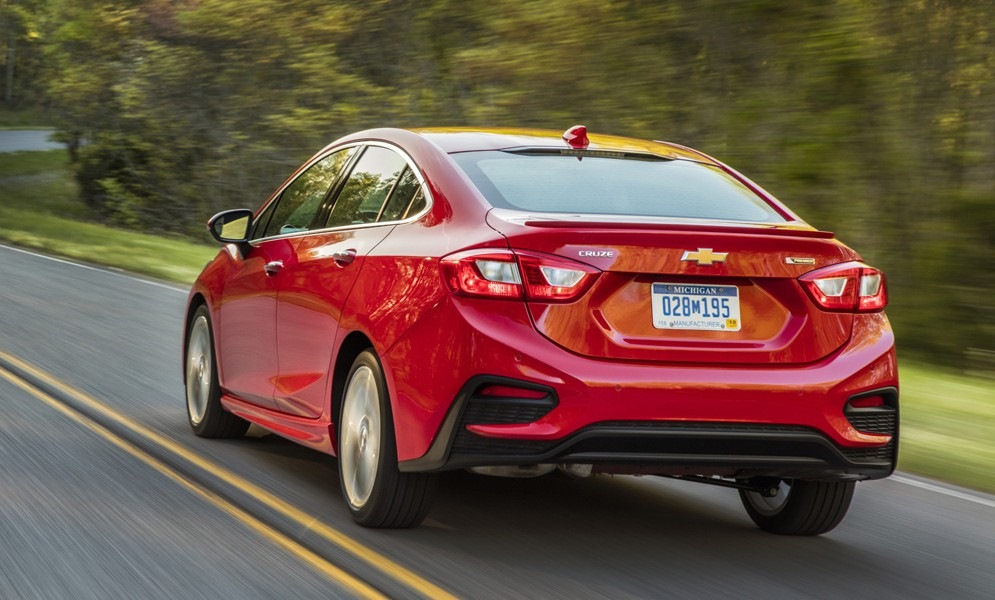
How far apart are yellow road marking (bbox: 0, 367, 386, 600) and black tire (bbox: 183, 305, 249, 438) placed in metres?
0.46

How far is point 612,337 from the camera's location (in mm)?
4980

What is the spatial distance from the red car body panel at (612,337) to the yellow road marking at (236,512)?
485 mm

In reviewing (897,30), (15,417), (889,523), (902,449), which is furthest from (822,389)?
(897,30)

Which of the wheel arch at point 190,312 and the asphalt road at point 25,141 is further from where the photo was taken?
the asphalt road at point 25,141

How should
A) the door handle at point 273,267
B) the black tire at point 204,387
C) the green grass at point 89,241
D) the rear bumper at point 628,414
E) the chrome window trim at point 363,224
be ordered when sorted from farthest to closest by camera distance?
1. the green grass at point 89,241
2. the black tire at point 204,387
3. the door handle at point 273,267
4. the chrome window trim at point 363,224
5. the rear bumper at point 628,414

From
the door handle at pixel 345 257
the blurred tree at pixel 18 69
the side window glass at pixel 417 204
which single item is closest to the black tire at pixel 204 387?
the door handle at pixel 345 257

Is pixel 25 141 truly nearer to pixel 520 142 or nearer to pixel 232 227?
pixel 232 227

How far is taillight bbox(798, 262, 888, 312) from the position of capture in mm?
5207

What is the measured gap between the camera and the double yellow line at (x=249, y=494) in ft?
15.8

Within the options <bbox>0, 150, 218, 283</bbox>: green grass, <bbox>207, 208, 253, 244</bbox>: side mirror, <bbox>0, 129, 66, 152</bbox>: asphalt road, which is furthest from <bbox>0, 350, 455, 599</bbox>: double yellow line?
<bbox>0, 129, 66, 152</bbox>: asphalt road

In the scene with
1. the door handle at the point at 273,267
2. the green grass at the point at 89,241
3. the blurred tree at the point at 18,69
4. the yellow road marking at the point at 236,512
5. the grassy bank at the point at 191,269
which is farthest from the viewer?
the blurred tree at the point at 18,69

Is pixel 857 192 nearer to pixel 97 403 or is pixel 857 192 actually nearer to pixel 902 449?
pixel 902 449

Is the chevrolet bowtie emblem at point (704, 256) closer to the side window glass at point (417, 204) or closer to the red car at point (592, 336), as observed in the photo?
the red car at point (592, 336)

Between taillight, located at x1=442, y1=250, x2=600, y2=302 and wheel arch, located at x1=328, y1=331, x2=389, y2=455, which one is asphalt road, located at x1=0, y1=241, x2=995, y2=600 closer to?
Result: wheel arch, located at x1=328, y1=331, x2=389, y2=455
